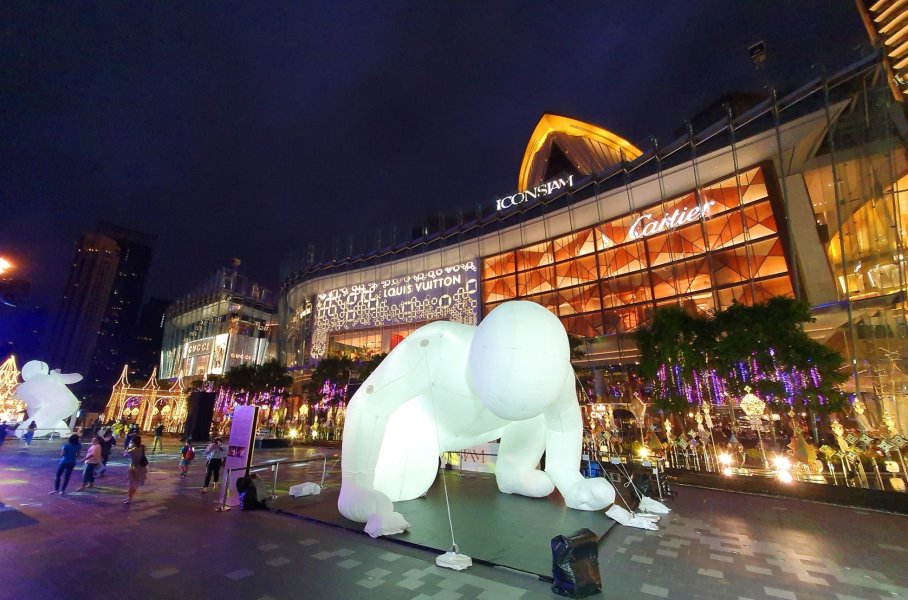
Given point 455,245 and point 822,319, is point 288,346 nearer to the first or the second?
point 455,245

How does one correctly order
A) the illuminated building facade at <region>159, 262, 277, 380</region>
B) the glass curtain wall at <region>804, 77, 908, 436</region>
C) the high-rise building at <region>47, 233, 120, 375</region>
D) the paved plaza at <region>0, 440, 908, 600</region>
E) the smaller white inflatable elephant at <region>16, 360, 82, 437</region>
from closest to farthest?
the paved plaza at <region>0, 440, 908, 600</region>
the glass curtain wall at <region>804, 77, 908, 436</region>
the smaller white inflatable elephant at <region>16, 360, 82, 437</region>
the illuminated building facade at <region>159, 262, 277, 380</region>
the high-rise building at <region>47, 233, 120, 375</region>

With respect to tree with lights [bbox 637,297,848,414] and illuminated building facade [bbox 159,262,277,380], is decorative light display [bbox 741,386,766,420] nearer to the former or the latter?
tree with lights [bbox 637,297,848,414]

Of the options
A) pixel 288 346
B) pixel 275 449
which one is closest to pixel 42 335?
pixel 288 346

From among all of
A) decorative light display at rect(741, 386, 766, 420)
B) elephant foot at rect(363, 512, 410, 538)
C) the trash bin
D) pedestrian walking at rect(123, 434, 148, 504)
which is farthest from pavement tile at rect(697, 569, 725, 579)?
decorative light display at rect(741, 386, 766, 420)

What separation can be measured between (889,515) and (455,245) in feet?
109

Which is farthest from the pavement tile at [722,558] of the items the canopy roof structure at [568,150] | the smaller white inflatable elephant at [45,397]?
the canopy roof structure at [568,150]

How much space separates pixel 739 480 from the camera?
10.3 metres

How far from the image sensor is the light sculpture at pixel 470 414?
479 cm

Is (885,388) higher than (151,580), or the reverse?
(885,388)

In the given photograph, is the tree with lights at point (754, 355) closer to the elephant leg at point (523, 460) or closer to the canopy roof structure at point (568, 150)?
the elephant leg at point (523, 460)

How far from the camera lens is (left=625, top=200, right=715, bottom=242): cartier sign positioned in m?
27.2

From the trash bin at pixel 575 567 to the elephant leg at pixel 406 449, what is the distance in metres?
3.25

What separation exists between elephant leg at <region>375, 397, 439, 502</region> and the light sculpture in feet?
0.06

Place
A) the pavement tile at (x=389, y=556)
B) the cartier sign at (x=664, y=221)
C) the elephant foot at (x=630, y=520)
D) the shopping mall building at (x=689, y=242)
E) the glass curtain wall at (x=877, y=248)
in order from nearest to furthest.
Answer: the pavement tile at (x=389, y=556)
the elephant foot at (x=630, y=520)
the glass curtain wall at (x=877, y=248)
the shopping mall building at (x=689, y=242)
the cartier sign at (x=664, y=221)
